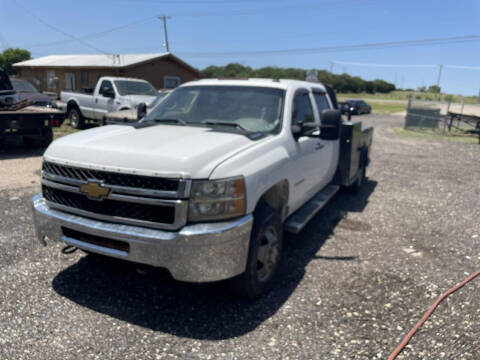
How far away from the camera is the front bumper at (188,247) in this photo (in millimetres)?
2936

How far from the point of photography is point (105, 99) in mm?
14578

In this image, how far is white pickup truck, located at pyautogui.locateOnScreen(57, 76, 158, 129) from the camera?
14.2 m

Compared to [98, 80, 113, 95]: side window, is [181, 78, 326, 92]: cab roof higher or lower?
higher

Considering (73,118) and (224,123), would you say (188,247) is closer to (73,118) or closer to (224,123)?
(224,123)

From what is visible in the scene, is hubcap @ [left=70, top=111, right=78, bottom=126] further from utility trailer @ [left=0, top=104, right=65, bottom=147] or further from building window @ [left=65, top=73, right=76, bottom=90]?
building window @ [left=65, top=73, right=76, bottom=90]

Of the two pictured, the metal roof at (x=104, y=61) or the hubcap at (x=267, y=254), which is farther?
the metal roof at (x=104, y=61)

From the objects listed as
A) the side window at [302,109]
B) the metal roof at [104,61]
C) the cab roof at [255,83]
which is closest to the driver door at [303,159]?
the side window at [302,109]

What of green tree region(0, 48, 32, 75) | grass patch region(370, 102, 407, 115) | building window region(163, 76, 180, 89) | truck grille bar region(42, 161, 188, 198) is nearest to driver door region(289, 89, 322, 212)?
truck grille bar region(42, 161, 188, 198)

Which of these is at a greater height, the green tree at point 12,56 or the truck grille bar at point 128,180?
the green tree at point 12,56

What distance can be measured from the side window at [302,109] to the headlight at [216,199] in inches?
63.0

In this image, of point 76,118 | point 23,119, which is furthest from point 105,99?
point 23,119

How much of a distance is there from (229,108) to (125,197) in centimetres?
179

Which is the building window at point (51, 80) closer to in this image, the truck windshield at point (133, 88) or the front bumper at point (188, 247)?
the truck windshield at point (133, 88)

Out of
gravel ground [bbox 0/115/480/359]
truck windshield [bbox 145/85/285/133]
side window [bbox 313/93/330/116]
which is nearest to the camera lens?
gravel ground [bbox 0/115/480/359]
